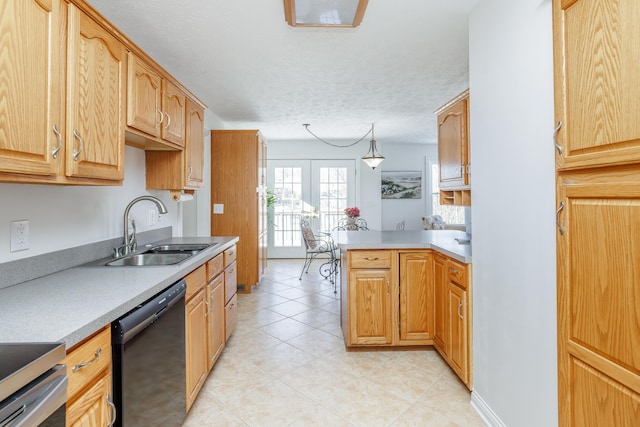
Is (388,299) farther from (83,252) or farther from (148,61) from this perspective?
(148,61)

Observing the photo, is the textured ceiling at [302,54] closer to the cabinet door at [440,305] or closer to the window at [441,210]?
the cabinet door at [440,305]

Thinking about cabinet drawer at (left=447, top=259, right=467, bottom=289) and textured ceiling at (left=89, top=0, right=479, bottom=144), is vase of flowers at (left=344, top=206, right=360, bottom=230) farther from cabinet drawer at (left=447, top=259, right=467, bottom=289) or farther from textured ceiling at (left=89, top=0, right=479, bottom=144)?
cabinet drawer at (left=447, top=259, right=467, bottom=289)

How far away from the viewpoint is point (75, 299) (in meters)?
1.19

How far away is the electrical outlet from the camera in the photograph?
55.2 inches

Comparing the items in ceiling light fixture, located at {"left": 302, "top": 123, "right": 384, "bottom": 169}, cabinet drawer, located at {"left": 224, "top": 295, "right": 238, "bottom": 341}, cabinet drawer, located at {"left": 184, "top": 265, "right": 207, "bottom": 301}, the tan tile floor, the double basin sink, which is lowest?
the tan tile floor

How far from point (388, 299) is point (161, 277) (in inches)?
66.9

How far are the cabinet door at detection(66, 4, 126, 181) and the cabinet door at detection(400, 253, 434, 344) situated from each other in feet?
6.71

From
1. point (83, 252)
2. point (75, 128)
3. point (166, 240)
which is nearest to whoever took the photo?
point (75, 128)

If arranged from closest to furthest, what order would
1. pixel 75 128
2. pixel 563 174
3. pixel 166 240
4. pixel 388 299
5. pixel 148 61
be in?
pixel 563 174
pixel 75 128
pixel 148 61
pixel 388 299
pixel 166 240

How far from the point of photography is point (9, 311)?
1.06m

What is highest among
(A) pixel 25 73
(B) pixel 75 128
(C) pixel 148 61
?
(C) pixel 148 61

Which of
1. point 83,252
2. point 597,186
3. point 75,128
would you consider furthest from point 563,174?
point 83,252

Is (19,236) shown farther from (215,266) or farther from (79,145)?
(215,266)

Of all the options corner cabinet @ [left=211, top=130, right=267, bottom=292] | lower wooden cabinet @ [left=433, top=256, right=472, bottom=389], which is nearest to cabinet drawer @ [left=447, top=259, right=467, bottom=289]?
lower wooden cabinet @ [left=433, top=256, right=472, bottom=389]
